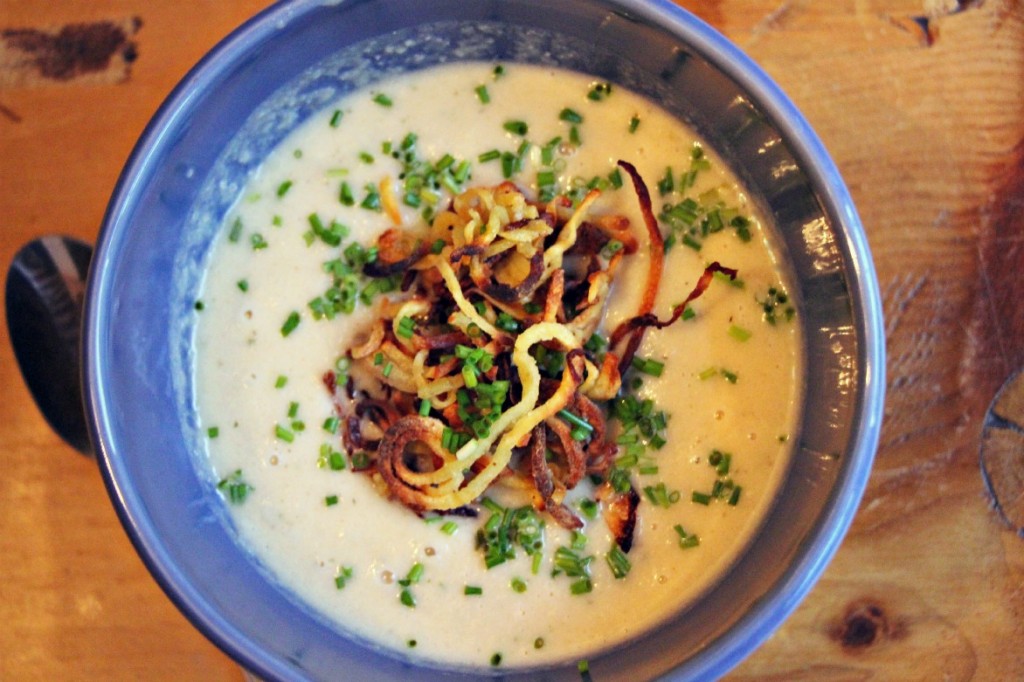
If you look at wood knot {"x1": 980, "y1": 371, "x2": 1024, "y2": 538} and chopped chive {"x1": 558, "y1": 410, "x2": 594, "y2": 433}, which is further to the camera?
wood knot {"x1": 980, "y1": 371, "x2": 1024, "y2": 538}

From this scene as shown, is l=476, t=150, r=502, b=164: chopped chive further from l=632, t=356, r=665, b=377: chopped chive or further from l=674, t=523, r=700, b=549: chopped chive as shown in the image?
l=674, t=523, r=700, b=549: chopped chive

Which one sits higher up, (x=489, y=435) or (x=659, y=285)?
(x=659, y=285)

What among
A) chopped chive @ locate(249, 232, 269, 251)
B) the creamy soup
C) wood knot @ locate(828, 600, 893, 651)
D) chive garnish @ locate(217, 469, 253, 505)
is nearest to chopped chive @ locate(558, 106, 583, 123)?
the creamy soup

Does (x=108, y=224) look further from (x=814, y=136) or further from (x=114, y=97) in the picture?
(x=814, y=136)

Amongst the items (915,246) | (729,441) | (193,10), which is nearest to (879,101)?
(915,246)

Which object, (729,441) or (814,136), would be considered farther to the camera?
(729,441)

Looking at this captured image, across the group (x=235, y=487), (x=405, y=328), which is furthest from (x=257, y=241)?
(x=235, y=487)

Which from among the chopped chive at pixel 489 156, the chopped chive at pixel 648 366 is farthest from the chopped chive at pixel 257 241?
the chopped chive at pixel 648 366
